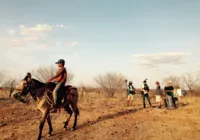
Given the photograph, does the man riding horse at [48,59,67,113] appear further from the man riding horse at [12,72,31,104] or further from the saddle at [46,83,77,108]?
the man riding horse at [12,72,31,104]

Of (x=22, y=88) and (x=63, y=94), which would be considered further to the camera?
(x=63, y=94)

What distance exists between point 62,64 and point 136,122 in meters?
5.75

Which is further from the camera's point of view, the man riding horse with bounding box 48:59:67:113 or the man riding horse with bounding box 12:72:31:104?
the man riding horse with bounding box 48:59:67:113

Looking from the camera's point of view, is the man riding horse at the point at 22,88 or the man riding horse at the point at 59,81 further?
the man riding horse at the point at 59,81

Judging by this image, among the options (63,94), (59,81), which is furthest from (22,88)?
(63,94)

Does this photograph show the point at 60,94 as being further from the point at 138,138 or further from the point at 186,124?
the point at 186,124

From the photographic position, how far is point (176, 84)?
48094 millimetres

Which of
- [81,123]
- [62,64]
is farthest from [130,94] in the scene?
[62,64]

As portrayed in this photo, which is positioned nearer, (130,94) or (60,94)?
(60,94)

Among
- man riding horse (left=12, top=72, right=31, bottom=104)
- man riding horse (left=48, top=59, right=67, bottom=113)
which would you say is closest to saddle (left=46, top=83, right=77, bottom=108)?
man riding horse (left=48, top=59, right=67, bottom=113)

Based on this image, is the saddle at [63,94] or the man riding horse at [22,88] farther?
the saddle at [63,94]

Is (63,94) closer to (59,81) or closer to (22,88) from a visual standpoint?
(59,81)

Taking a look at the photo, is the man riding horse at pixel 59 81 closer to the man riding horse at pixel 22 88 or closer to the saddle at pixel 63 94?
the saddle at pixel 63 94

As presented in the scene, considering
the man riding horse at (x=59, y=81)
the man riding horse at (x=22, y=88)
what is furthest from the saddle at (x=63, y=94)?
the man riding horse at (x=22, y=88)
